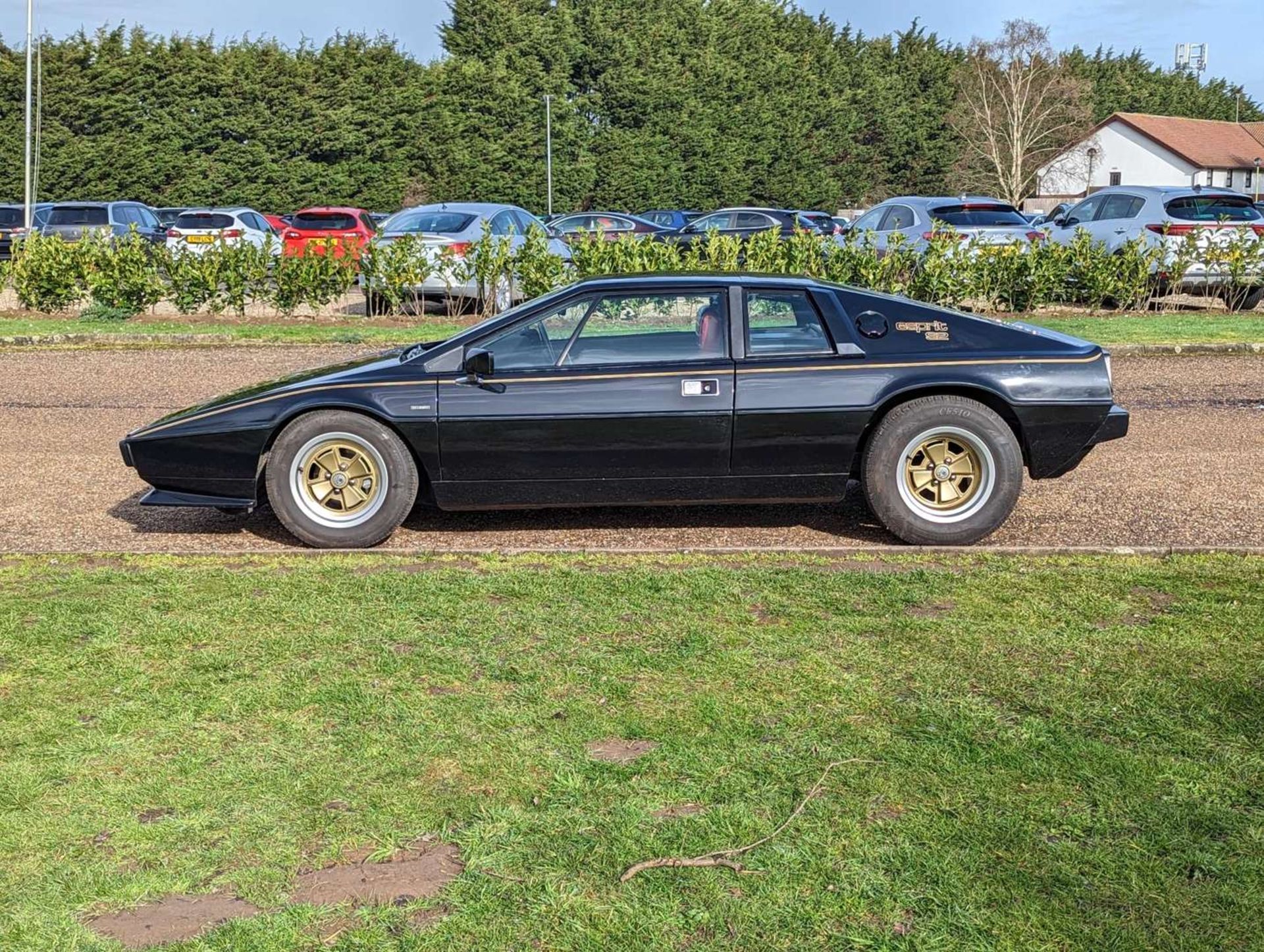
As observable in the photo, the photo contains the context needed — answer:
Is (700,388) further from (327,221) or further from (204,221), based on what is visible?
(204,221)

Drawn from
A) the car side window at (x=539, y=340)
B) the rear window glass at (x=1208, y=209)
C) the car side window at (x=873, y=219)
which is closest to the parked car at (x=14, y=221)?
the car side window at (x=873, y=219)

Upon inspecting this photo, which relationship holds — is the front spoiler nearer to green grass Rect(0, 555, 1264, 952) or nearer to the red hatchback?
green grass Rect(0, 555, 1264, 952)

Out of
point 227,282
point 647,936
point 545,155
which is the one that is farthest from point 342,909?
point 545,155

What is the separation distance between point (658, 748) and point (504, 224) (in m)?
15.6

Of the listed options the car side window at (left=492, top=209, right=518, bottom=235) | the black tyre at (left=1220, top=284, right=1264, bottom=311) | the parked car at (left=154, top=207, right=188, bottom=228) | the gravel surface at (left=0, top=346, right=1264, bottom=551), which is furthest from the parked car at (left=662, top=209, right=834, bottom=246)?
the gravel surface at (left=0, top=346, right=1264, bottom=551)

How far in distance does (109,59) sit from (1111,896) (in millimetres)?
47613

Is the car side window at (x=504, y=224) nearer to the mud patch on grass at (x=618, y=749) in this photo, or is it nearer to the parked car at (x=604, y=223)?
the parked car at (x=604, y=223)

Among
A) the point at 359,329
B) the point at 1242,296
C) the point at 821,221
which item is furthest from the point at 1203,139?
the point at 359,329

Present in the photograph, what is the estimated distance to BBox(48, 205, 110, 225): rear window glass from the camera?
26.6m

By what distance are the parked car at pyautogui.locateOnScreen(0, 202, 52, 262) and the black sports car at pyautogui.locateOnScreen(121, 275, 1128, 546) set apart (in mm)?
21870

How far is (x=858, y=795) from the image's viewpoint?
155 inches

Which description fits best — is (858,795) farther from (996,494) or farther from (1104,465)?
(1104,465)

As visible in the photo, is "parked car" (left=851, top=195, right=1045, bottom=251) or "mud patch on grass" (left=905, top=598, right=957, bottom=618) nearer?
"mud patch on grass" (left=905, top=598, right=957, bottom=618)

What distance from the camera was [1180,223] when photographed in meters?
19.0
